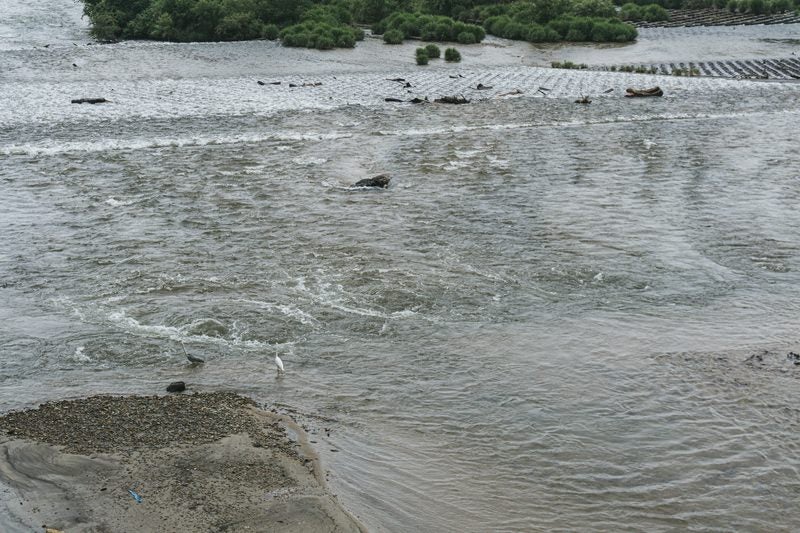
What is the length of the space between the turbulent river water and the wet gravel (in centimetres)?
69

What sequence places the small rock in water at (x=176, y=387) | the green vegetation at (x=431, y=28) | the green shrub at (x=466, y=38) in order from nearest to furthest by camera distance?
1. the small rock in water at (x=176, y=387)
2. the green shrub at (x=466, y=38)
3. the green vegetation at (x=431, y=28)

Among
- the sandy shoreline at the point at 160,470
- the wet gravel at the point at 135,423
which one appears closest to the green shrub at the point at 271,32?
the wet gravel at the point at 135,423

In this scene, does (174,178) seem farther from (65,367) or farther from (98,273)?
(65,367)

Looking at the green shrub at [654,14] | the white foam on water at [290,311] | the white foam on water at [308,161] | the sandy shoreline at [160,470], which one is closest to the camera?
the sandy shoreline at [160,470]

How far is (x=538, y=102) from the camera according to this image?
37.4 metres

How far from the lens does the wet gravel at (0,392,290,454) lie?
11.3m

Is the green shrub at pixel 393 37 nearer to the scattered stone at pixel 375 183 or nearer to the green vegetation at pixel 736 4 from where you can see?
the green vegetation at pixel 736 4

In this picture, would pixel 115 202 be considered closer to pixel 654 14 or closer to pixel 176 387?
pixel 176 387

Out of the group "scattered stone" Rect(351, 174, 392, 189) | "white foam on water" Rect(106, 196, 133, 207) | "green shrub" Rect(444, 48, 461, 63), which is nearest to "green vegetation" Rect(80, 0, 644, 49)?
"green shrub" Rect(444, 48, 461, 63)

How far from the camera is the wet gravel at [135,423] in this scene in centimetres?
1132

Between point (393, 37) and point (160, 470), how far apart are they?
1989 inches

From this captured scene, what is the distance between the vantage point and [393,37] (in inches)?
2280

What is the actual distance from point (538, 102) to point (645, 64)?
1542 cm

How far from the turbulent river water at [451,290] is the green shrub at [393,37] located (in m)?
23.7
